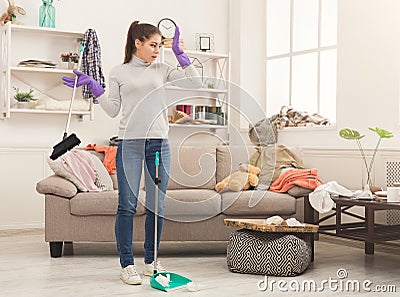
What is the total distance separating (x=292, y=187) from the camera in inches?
169

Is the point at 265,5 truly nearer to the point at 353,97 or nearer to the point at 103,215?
the point at 353,97

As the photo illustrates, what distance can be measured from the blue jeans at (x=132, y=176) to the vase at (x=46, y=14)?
245cm

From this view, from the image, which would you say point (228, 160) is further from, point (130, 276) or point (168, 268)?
point (130, 276)

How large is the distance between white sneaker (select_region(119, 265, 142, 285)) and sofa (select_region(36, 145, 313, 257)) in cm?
61

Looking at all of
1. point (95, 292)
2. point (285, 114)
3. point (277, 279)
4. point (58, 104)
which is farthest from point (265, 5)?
point (95, 292)

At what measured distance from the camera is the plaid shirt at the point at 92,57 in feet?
17.8

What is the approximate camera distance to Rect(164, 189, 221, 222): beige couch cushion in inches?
161

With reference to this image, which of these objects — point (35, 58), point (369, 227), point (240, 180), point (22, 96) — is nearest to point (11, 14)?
point (35, 58)

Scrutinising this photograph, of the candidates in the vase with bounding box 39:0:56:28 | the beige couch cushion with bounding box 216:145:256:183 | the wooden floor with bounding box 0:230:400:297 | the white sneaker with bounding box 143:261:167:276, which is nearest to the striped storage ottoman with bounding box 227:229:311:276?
the wooden floor with bounding box 0:230:400:297

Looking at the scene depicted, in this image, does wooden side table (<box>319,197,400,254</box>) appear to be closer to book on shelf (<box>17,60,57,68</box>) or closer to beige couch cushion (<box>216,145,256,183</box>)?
beige couch cushion (<box>216,145,256,183</box>)

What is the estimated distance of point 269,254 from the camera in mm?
3566

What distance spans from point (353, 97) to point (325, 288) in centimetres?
208

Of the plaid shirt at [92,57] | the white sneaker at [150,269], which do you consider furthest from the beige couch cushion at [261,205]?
the plaid shirt at [92,57]

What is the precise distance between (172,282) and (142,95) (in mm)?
976
